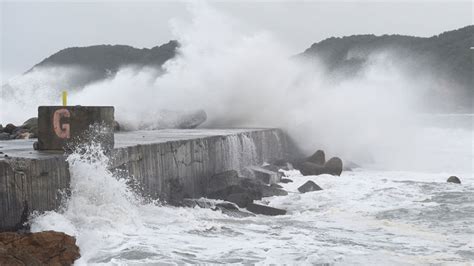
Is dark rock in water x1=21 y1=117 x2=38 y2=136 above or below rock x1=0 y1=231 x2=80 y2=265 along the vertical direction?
above

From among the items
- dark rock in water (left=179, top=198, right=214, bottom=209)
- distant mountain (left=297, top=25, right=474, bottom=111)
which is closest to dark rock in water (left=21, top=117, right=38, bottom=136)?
dark rock in water (left=179, top=198, right=214, bottom=209)

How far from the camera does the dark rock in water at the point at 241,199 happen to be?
9.83 metres

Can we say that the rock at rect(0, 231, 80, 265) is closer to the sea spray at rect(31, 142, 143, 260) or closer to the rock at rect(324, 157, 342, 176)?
the sea spray at rect(31, 142, 143, 260)

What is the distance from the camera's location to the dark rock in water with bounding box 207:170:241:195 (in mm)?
10797

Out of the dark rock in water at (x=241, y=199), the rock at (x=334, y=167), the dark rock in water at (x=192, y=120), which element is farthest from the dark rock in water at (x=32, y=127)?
the rock at (x=334, y=167)

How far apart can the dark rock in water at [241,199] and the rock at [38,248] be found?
4235 millimetres

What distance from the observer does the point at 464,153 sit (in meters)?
22.5

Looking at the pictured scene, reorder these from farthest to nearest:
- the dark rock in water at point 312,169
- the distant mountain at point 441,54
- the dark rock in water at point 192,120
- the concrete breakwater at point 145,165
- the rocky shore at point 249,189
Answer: the distant mountain at point 441,54
the dark rock in water at point 192,120
the dark rock in water at point 312,169
the rocky shore at point 249,189
the concrete breakwater at point 145,165

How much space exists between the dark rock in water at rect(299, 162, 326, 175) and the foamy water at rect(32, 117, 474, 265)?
3.78m

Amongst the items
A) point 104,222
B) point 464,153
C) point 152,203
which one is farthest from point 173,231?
point 464,153

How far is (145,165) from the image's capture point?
879 centimetres

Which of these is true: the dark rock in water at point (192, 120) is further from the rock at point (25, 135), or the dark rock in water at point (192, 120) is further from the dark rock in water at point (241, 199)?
the dark rock in water at point (241, 199)

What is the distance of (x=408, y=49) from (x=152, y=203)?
73669mm

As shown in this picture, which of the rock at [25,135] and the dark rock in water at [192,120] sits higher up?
the dark rock in water at [192,120]
